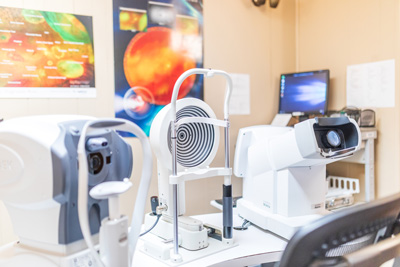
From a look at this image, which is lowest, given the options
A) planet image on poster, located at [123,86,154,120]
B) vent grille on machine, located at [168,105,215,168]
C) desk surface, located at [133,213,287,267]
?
desk surface, located at [133,213,287,267]

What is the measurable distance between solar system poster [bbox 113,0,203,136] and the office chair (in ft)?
5.64

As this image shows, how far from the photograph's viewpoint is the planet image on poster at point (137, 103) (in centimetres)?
215

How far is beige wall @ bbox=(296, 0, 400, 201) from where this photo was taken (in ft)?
6.65

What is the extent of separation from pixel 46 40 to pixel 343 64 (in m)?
2.04

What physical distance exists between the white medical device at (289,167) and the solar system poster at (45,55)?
112cm

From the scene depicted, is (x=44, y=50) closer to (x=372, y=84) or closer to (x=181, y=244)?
(x=181, y=244)

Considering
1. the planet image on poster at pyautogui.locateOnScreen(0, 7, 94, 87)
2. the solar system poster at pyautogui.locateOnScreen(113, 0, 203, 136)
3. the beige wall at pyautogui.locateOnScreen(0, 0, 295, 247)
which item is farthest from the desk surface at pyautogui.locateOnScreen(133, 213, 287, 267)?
the planet image on poster at pyautogui.locateOnScreen(0, 7, 94, 87)

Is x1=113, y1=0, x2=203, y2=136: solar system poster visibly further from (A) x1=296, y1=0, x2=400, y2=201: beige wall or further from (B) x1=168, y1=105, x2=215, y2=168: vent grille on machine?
(A) x1=296, y1=0, x2=400, y2=201: beige wall

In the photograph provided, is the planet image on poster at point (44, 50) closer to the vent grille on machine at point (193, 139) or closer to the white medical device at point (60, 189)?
the vent grille on machine at point (193, 139)

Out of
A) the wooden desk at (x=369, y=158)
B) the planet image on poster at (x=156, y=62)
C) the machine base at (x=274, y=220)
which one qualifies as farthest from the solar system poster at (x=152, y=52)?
the wooden desk at (x=369, y=158)

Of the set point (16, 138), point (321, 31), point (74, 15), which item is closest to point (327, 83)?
point (321, 31)

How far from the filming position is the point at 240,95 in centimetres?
257

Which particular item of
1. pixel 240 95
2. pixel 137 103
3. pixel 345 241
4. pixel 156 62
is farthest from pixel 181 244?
pixel 240 95

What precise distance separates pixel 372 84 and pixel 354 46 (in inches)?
12.6
